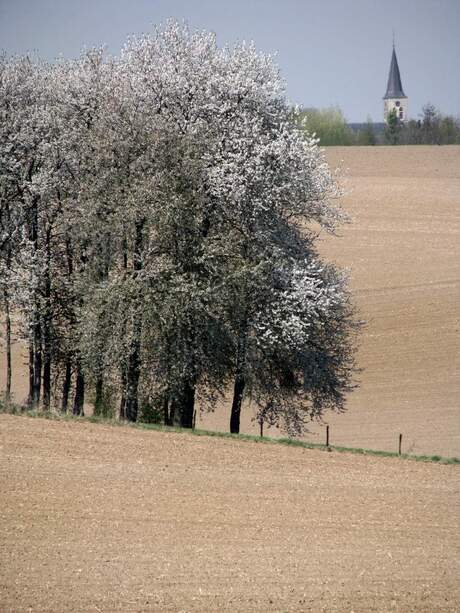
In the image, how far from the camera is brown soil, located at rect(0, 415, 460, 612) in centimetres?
1459

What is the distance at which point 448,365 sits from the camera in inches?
1763

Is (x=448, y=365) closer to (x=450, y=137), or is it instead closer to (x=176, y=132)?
(x=176, y=132)

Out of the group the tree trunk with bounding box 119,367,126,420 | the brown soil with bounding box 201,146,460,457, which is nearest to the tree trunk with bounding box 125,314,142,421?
the tree trunk with bounding box 119,367,126,420

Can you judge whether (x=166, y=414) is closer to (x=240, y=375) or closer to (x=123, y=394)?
(x=123, y=394)

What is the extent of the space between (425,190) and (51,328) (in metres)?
48.1

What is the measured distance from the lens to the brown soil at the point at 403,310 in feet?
128

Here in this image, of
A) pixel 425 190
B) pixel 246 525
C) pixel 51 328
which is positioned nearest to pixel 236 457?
pixel 246 525

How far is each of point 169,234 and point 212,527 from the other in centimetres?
1400

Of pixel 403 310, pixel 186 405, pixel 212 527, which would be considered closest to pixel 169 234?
pixel 186 405

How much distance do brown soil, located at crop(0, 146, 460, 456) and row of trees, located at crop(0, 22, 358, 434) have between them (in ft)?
15.7

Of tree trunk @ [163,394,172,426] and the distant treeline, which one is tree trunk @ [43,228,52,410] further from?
the distant treeline

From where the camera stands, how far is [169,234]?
30.3 m

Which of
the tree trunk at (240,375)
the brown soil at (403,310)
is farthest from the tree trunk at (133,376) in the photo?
the brown soil at (403,310)

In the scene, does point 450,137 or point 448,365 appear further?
point 450,137
